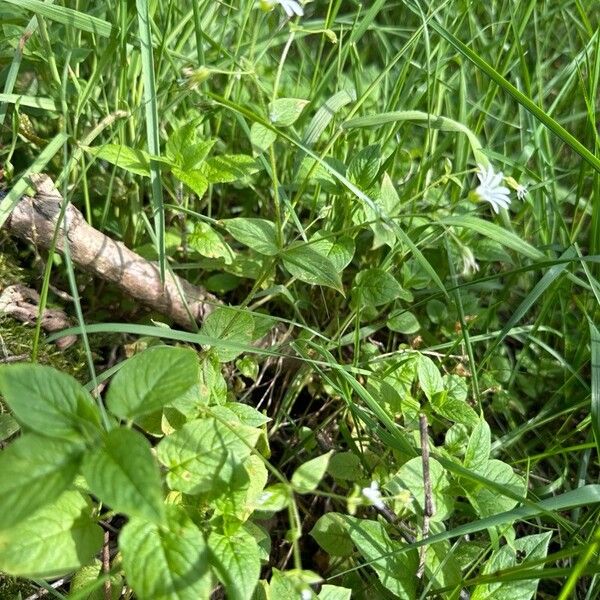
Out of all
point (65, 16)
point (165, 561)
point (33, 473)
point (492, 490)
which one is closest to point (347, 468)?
point (492, 490)

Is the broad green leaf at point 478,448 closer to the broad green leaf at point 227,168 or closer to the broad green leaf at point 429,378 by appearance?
the broad green leaf at point 429,378

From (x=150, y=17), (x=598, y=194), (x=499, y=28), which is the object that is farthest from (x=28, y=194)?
(x=499, y=28)

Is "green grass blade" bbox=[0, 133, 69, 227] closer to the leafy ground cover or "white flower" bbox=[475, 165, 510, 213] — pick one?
the leafy ground cover

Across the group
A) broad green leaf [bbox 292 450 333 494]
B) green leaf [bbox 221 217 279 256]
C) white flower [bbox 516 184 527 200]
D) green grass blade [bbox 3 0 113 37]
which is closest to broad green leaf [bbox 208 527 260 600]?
broad green leaf [bbox 292 450 333 494]

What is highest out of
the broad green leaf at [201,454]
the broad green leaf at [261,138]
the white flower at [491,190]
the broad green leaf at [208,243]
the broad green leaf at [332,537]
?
the broad green leaf at [261,138]

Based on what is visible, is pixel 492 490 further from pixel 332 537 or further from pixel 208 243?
pixel 208 243

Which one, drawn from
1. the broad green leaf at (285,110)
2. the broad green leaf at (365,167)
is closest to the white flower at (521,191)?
the broad green leaf at (365,167)
